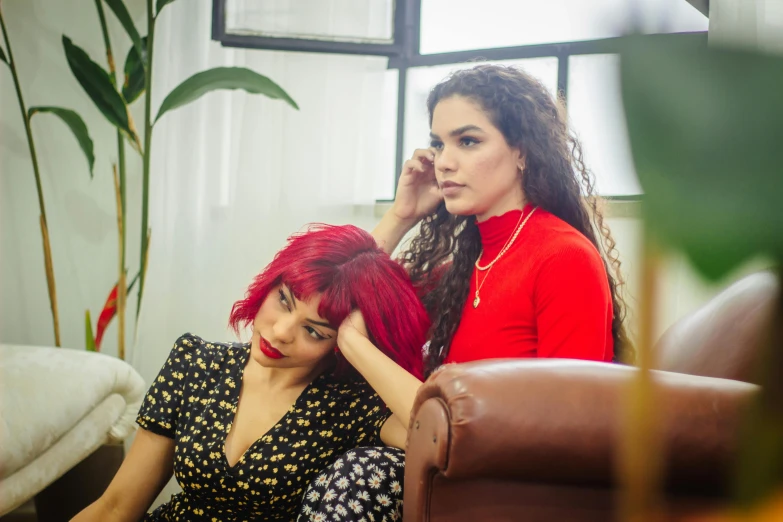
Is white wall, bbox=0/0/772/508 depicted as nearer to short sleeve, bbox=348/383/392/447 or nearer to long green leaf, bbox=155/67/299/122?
long green leaf, bbox=155/67/299/122

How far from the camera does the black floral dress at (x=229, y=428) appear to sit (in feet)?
3.82

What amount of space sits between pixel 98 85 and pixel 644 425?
225 centimetres

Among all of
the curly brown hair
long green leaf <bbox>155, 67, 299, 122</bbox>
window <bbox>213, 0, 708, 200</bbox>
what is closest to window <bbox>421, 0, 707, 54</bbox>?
window <bbox>213, 0, 708, 200</bbox>

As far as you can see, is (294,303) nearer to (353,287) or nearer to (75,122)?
(353,287)

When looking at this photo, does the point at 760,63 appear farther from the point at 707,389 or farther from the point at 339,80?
the point at 339,80

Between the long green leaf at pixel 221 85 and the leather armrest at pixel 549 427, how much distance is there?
1.55 m

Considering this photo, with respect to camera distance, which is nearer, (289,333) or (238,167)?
(289,333)

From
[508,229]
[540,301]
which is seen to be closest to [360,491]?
[540,301]

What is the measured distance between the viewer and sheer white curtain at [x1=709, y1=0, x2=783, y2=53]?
0.76 ft

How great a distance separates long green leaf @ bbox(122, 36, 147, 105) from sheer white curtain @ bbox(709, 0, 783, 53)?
7.28 ft

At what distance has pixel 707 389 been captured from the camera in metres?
0.80

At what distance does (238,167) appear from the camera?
2443 millimetres

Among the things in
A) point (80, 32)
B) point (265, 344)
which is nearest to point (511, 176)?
point (265, 344)

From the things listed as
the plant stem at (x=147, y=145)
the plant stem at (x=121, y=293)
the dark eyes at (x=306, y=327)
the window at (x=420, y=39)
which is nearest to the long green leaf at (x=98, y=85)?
the plant stem at (x=147, y=145)
